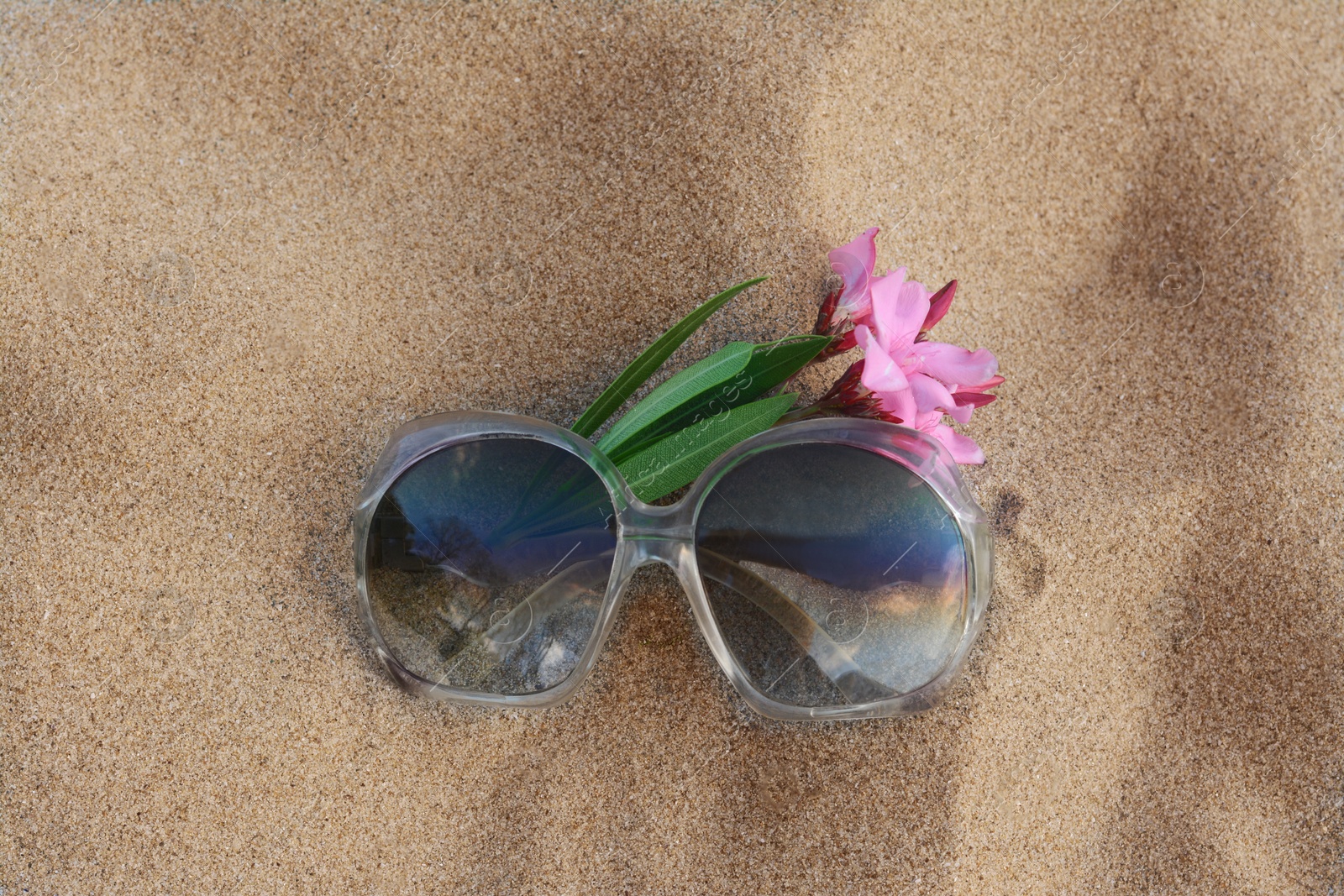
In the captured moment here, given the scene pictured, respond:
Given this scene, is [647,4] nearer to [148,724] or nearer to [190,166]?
[190,166]

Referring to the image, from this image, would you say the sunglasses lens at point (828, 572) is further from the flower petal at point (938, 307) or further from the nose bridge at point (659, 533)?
the flower petal at point (938, 307)

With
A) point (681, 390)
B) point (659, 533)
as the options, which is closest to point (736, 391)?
point (681, 390)

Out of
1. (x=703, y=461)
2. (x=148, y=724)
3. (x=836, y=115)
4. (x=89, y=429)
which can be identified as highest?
(x=836, y=115)

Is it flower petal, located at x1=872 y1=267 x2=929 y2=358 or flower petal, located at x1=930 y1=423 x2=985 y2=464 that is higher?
flower petal, located at x1=872 y1=267 x2=929 y2=358

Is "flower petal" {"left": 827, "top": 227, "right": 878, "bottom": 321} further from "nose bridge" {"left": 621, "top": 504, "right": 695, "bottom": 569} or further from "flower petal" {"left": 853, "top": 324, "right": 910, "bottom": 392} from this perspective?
"nose bridge" {"left": 621, "top": 504, "right": 695, "bottom": 569}

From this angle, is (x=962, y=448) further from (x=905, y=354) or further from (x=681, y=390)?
(x=681, y=390)

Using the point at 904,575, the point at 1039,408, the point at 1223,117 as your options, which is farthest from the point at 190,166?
the point at 1223,117

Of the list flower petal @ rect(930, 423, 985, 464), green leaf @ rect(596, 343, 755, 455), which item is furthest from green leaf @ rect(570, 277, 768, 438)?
flower petal @ rect(930, 423, 985, 464)
